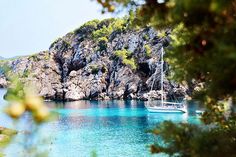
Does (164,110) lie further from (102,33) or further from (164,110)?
(102,33)

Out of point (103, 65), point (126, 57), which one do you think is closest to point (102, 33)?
point (103, 65)

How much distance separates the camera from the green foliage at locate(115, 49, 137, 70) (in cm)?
10831

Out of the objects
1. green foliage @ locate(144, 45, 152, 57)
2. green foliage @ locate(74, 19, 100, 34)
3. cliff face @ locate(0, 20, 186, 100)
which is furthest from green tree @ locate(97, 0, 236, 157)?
green foliage @ locate(74, 19, 100, 34)

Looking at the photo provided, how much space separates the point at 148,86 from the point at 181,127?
315 feet

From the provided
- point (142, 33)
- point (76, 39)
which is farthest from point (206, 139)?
point (76, 39)

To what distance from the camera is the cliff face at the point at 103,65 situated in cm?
10481

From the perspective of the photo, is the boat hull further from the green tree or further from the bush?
Answer: the green tree

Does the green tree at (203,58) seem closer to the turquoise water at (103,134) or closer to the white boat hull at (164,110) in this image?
the turquoise water at (103,134)

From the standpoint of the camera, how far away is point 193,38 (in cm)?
520

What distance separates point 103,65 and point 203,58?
111 meters

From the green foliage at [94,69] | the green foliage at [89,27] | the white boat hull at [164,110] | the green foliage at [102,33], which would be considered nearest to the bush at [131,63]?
the green foliage at [94,69]

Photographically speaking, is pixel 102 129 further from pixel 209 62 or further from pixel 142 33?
pixel 142 33

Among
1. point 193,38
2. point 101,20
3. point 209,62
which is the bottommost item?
point 209,62

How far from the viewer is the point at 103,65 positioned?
116062 mm
